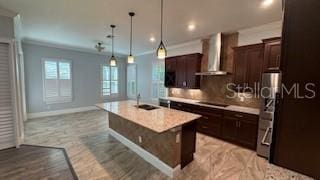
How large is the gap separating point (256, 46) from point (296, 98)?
11.1ft

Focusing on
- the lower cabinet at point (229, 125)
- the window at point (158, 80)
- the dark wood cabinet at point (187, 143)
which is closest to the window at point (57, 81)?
the window at point (158, 80)

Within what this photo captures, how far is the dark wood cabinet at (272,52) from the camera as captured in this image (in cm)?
306

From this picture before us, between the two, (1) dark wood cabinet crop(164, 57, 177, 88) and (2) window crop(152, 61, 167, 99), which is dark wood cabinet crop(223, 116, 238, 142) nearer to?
(1) dark wood cabinet crop(164, 57, 177, 88)

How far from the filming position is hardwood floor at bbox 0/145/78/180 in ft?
8.38

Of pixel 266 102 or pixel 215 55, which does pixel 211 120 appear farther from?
pixel 215 55

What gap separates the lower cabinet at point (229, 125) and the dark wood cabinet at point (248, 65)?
76 cm

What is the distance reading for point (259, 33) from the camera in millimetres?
3738

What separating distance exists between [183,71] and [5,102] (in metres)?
4.68

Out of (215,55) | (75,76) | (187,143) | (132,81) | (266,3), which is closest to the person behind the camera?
(266,3)

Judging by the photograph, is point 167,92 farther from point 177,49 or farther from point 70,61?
point 70,61

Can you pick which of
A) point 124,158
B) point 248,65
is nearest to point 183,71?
point 248,65

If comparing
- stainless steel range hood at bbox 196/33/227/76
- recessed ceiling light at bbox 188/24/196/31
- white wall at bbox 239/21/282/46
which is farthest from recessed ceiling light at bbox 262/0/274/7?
stainless steel range hood at bbox 196/33/227/76

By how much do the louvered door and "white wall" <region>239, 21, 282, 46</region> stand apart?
552 cm

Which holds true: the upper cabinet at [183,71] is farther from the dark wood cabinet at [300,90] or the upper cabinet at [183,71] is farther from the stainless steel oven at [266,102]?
the dark wood cabinet at [300,90]
